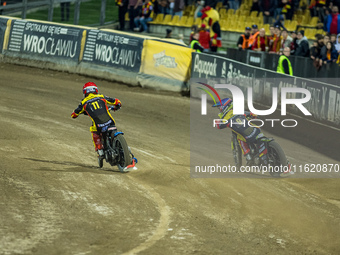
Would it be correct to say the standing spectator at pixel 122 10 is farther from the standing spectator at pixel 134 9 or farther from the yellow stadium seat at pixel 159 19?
the yellow stadium seat at pixel 159 19

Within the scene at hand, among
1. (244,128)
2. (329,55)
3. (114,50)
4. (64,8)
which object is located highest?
(64,8)

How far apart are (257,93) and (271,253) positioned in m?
11.8

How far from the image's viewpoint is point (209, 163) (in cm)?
1420

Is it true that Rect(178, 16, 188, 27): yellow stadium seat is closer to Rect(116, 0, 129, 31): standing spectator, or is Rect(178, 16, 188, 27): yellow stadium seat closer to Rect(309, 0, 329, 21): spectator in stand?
Rect(116, 0, 129, 31): standing spectator

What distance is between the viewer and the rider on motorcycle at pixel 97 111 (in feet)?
39.2

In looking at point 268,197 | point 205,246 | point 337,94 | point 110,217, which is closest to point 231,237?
point 205,246

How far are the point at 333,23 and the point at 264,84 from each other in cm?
651

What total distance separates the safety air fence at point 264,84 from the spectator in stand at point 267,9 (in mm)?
6671

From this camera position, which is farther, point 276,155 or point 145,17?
point 145,17

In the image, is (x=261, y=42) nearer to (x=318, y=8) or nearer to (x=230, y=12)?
(x=318, y=8)

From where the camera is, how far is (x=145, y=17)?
30797 mm

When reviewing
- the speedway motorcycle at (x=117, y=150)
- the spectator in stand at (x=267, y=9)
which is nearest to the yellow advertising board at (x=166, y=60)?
the spectator in stand at (x=267, y=9)

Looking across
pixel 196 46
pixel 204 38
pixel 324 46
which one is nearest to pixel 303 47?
pixel 324 46

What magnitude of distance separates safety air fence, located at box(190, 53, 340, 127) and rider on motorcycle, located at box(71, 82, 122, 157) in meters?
6.92
